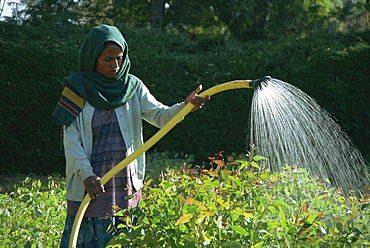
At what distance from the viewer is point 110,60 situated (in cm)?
253

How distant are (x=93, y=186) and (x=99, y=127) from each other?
34 cm

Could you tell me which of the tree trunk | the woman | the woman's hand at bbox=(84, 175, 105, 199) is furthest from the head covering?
the tree trunk

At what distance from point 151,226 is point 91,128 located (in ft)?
2.20

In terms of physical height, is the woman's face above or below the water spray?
above

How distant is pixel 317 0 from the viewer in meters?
10.6

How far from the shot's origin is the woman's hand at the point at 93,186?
2447 millimetres

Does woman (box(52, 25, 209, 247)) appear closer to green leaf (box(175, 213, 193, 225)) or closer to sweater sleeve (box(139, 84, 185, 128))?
sweater sleeve (box(139, 84, 185, 128))

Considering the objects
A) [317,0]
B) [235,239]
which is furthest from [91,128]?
[317,0]

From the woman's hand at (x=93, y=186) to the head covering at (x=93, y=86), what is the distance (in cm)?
33

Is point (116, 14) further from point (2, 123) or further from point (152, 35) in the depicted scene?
point (2, 123)

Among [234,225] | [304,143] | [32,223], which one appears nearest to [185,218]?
[234,225]

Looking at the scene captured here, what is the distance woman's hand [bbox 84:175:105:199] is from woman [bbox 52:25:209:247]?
2 cm

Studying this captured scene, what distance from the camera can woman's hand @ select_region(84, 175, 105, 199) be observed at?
96.3 inches

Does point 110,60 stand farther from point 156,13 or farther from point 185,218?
point 156,13
